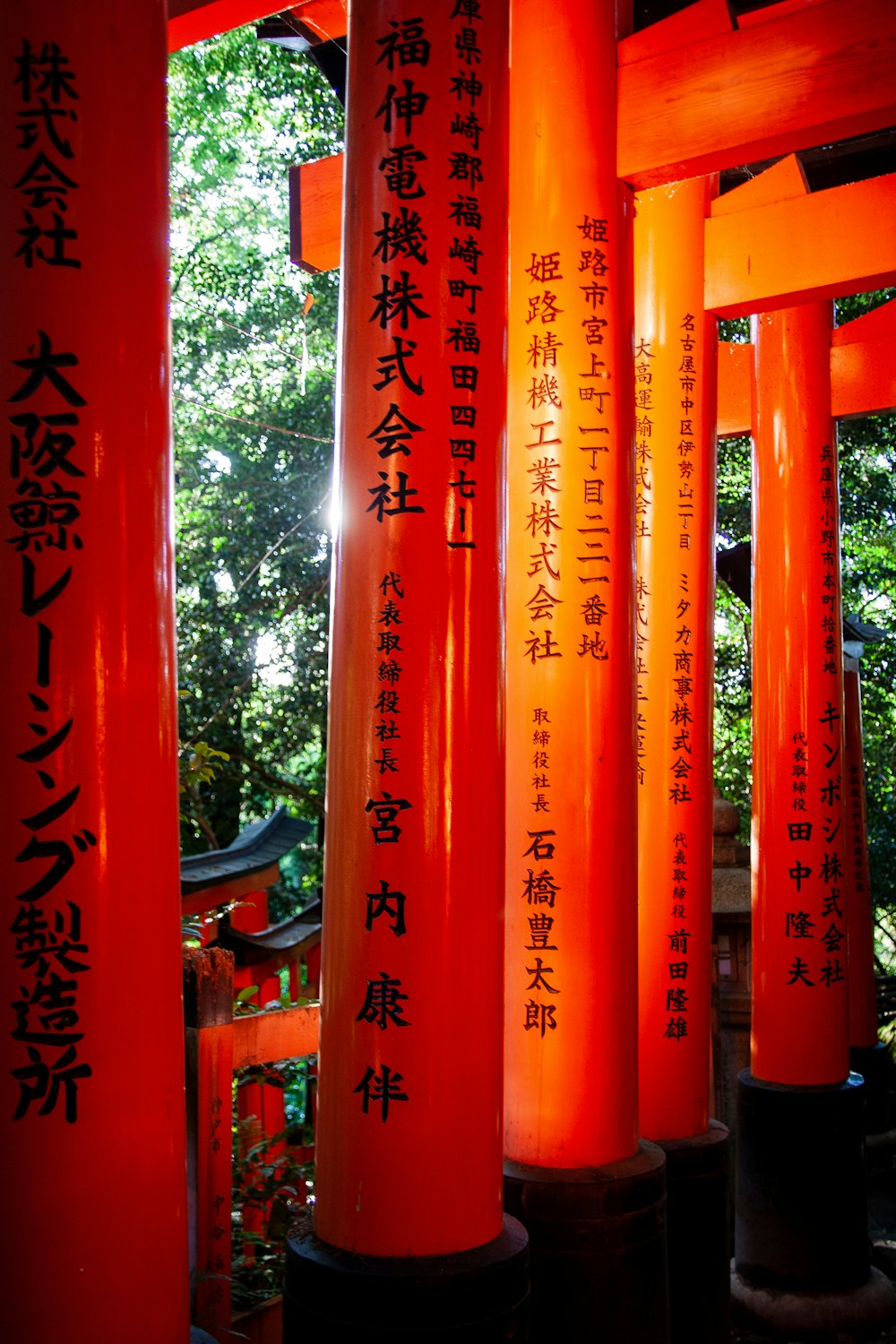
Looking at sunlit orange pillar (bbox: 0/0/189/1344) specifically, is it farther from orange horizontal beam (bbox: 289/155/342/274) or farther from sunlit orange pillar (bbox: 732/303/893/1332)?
sunlit orange pillar (bbox: 732/303/893/1332)

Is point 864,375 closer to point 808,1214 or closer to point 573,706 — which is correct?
point 573,706

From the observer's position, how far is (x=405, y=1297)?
2.83 metres

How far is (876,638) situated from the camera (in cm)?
1072

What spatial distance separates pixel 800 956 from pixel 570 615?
2.83 metres

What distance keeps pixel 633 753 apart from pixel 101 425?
6.98ft

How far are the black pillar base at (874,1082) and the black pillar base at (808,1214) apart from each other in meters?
3.89

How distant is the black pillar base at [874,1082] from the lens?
9781 millimetres

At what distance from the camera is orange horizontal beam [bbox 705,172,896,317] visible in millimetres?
5176

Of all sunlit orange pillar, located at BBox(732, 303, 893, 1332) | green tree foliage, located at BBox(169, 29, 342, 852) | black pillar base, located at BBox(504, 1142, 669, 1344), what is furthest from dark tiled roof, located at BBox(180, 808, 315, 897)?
black pillar base, located at BBox(504, 1142, 669, 1344)

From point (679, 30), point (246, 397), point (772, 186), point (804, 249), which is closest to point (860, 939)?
point (772, 186)

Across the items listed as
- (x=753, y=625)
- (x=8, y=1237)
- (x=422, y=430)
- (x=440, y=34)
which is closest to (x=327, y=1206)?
(x=8, y=1237)

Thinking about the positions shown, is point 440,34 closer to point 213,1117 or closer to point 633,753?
point 633,753

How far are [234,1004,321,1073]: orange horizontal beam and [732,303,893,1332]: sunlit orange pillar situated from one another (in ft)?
8.27

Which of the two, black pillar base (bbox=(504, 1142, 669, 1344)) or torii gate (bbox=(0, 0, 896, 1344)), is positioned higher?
torii gate (bbox=(0, 0, 896, 1344))
